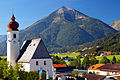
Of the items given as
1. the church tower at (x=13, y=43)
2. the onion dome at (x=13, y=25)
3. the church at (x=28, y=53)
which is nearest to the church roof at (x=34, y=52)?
the church at (x=28, y=53)

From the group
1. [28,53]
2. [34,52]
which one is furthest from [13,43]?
[34,52]

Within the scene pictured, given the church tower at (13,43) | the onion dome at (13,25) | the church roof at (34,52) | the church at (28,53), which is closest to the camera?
the church at (28,53)

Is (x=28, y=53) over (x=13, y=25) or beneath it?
beneath

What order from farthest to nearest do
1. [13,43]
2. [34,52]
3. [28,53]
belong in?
1. [13,43]
2. [28,53]
3. [34,52]

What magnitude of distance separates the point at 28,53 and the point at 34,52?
231 cm

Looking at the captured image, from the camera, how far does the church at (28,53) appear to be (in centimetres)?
4367

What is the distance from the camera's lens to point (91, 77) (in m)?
54.2

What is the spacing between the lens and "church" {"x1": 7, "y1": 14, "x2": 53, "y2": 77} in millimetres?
43669

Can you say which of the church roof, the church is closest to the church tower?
the church

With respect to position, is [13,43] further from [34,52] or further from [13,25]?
[34,52]

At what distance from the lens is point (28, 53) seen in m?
45.3

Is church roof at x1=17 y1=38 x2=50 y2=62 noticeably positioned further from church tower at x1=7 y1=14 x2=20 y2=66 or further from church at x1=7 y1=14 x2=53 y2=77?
church tower at x1=7 y1=14 x2=20 y2=66

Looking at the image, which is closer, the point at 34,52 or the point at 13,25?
the point at 34,52

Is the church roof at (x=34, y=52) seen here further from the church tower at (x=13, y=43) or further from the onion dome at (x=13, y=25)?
the onion dome at (x=13, y=25)
